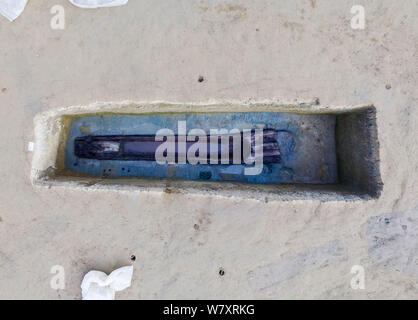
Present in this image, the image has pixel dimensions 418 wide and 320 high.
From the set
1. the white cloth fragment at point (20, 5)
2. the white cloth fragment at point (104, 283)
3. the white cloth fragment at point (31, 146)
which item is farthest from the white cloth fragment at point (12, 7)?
the white cloth fragment at point (104, 283)

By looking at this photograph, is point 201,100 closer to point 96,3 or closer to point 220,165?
point 220,165

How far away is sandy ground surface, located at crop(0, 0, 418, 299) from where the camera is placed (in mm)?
2578

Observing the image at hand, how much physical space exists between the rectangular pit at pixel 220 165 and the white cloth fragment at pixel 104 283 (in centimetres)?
76

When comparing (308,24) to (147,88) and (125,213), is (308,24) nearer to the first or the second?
(147,88)

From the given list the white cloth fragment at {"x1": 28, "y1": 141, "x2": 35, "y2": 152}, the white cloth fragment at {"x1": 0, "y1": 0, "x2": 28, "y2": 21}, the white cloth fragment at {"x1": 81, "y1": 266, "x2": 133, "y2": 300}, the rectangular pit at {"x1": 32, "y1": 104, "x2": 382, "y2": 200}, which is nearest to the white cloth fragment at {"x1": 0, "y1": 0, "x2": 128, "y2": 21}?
the white cloth fragment at {"x1": 0, "y1": 0, "x2": 28, "y2": 21}

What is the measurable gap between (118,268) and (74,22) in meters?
2.26

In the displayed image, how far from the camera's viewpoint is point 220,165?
3.13 m

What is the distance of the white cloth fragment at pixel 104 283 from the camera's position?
8.65 feet

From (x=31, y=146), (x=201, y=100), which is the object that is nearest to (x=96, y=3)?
(x=201, y=100)

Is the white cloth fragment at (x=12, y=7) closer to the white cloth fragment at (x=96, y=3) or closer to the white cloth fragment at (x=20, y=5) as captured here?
the white cloth fragment at (x=20, y=5)

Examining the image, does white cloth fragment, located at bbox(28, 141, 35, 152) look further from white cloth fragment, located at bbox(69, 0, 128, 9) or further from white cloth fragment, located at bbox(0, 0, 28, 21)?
white cloth fragment, located at bbox(69, 0, 128, 9)

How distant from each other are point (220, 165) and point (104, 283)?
154 cm
